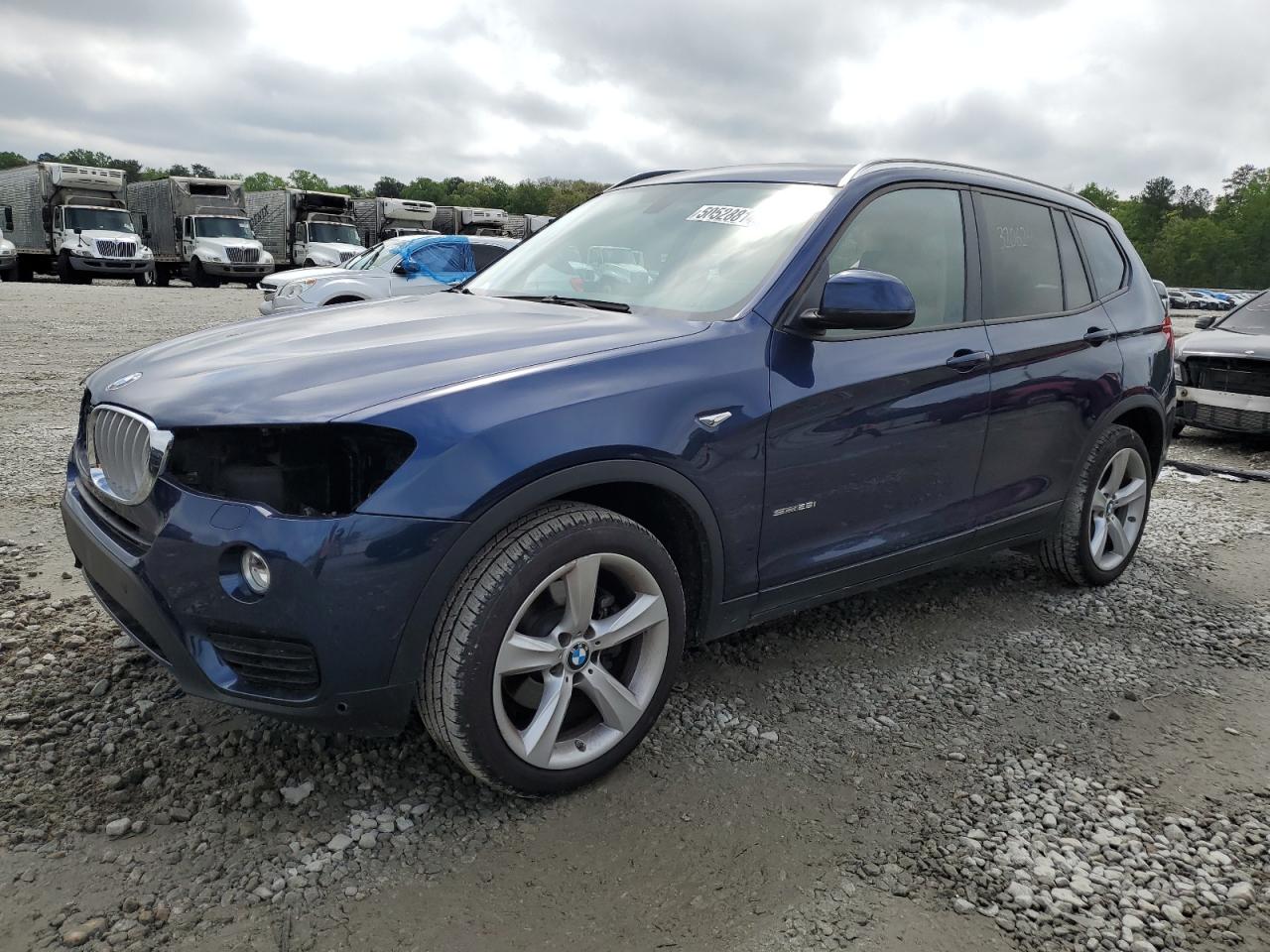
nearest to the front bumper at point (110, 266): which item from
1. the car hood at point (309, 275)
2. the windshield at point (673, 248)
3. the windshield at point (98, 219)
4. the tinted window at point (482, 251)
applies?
the windshield at point (98, 219)

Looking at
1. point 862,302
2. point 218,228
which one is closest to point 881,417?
point 862,302

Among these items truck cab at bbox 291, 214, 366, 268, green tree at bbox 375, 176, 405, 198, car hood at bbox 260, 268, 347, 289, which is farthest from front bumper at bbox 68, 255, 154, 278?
green tree at bbox 375, 176, 405, 198

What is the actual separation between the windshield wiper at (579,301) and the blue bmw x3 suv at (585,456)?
0.02 metres

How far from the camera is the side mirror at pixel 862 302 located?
9.57ft

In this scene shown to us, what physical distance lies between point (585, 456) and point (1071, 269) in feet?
9.22

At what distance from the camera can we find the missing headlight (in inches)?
89.7

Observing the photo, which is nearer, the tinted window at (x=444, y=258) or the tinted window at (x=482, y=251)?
the tinted window at (x=444, y=258)

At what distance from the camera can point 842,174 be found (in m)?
3.46

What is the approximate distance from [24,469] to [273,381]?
419 cm

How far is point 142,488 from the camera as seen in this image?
2457 millimetres

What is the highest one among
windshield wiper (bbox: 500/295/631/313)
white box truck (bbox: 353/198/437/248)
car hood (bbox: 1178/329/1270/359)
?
white box truck (bbox: 353/198/437/248)

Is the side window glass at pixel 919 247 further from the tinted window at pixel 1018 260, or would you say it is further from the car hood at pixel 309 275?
the car hood at pixel 309 275

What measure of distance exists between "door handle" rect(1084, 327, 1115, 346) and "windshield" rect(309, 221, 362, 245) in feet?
93.2

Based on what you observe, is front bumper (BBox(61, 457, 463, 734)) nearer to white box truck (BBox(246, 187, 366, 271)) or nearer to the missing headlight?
the missing headlight
